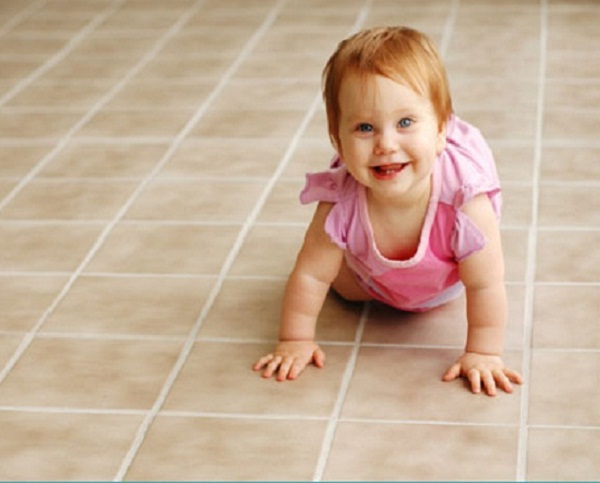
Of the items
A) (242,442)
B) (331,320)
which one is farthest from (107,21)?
(242,442)

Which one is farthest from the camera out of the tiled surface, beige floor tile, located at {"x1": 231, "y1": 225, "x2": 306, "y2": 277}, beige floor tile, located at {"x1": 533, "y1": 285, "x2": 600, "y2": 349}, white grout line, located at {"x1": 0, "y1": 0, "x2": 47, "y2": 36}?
white grout line, located at {"x1": 0, "y1": 0, "x2": 47, "y2": 36}

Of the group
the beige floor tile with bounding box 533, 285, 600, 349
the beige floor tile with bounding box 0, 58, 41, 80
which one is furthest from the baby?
the beige floor tile with bounding box 0, 58, 41, 80

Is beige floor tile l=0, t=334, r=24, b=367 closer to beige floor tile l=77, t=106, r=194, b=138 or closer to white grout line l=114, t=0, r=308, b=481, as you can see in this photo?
white grout line l=114, t=0, r=308, b=481

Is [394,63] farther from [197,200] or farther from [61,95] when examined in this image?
[61,95]

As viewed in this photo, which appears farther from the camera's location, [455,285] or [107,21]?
[107,21]

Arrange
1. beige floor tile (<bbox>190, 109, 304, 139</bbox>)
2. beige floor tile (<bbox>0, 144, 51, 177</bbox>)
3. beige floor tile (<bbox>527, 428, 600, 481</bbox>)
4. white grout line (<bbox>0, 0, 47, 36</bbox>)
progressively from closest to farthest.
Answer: beige floor tile (<bbox>527, 428, 600, 481</bbox>), beige floor tile (<bbox>0, 144, 51, 177</bbox>), beige floor tile (<bbox>190, 109, 304, 139</bbox>), white grout line (<bbox>0, 0, 47, 36</bbox>)

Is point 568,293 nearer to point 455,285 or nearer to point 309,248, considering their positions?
point 455,285

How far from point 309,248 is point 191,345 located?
238 millimetres

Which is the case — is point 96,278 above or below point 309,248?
below

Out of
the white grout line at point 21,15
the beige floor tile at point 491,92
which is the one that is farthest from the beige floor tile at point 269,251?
the white grout line at point 21,15

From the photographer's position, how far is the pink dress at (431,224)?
74.4 inches

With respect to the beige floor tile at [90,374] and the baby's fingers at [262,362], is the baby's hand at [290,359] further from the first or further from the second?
the beige floor tile at [90,374]

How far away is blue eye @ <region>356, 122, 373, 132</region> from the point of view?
5.91ft

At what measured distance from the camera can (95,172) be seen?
2.73 metres
